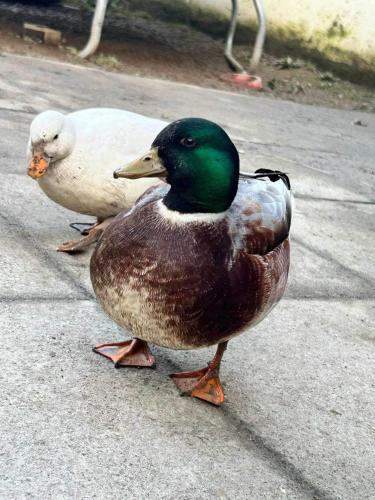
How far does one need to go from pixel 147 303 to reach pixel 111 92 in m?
4.99

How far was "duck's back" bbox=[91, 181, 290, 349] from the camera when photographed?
2.18 meters

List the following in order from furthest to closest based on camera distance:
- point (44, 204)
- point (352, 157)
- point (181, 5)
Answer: point (181, 5) → point (352, 157) → point (44, 204)

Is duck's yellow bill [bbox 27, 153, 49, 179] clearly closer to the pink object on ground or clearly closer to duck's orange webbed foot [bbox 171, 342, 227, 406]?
duck's orange webbed foot [bbox 171, 342, 227, 406]

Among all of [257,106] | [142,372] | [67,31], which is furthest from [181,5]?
[142,372]

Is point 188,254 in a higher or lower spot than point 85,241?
higher

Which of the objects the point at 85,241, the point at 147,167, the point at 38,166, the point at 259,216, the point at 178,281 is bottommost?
the point at 85,241

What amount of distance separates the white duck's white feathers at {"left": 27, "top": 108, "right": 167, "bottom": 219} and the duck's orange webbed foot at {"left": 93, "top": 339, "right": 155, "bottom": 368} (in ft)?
2.30

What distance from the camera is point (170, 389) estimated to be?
2.47m

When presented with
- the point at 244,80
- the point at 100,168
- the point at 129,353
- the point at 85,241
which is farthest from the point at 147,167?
the point at 244,80

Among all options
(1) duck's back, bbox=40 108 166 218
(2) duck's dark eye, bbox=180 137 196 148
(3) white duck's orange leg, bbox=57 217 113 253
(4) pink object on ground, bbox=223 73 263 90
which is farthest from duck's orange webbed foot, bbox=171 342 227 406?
(4) pink object on ground, bbox=223 73 263 90

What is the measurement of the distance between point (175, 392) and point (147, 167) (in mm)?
694

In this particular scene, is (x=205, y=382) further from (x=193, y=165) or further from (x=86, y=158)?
(x=86, y=158)

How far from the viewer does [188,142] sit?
2211mm

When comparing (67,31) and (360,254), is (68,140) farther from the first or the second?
(67,31)
